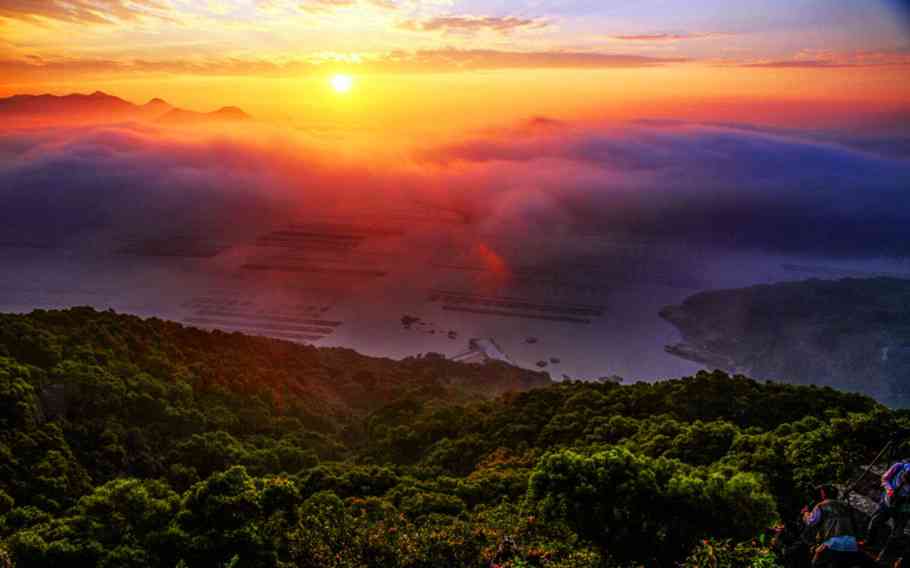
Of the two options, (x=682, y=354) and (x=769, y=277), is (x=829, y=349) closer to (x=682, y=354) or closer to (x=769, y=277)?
(x=682, y=354)

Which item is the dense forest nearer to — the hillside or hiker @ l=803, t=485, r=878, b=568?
hiker @ l=803, t=485, r=878, b=568

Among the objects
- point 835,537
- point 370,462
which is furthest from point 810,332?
point 835,537

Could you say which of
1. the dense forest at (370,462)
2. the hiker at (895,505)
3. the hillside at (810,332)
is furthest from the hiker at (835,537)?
the hillside at (810,332)

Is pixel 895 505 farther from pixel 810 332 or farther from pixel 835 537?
pixel 810 332

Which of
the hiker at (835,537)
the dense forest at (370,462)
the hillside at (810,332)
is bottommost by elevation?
the hillside at (810,332)

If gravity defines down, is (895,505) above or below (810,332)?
above

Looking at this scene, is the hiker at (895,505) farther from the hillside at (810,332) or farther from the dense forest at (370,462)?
the hillside at (810,332)
